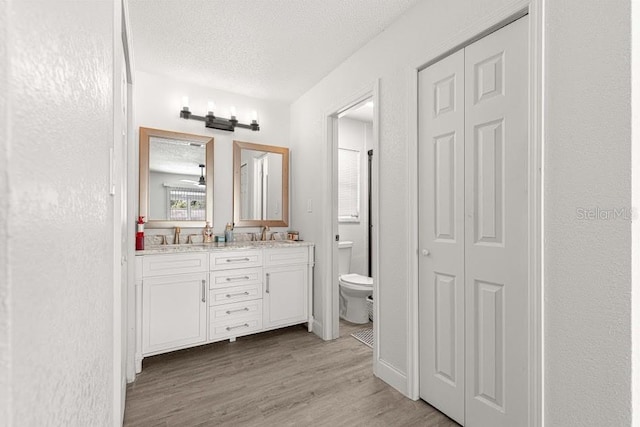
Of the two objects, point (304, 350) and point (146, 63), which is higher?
point (146, 63)

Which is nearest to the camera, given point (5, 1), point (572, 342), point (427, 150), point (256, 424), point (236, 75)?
point (5, 1)

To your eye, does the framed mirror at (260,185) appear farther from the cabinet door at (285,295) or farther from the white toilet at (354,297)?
the white toilet at (354,297)

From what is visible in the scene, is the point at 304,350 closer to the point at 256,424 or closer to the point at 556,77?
the point at 256,424

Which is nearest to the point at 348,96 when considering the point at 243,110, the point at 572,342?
the point at 243,110

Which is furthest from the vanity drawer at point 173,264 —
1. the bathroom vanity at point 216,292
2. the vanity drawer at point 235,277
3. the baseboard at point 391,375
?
the baseboard at point 391,375

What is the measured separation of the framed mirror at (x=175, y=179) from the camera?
8.79 ft

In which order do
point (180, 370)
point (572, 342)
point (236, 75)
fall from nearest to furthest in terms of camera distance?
point (572, 342)
point (180, 370)
point (236, 75)

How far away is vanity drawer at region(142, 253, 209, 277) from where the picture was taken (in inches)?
88.4

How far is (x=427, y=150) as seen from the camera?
1.79 m

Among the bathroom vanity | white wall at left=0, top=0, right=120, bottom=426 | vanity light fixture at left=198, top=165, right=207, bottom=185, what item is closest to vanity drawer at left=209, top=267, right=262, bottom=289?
the bathroom vanity

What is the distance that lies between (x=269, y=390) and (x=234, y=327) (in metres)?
0.77

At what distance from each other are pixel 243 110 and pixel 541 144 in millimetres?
2726

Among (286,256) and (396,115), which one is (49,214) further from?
(286,256)

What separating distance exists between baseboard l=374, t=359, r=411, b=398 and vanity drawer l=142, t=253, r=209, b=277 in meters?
1.52
